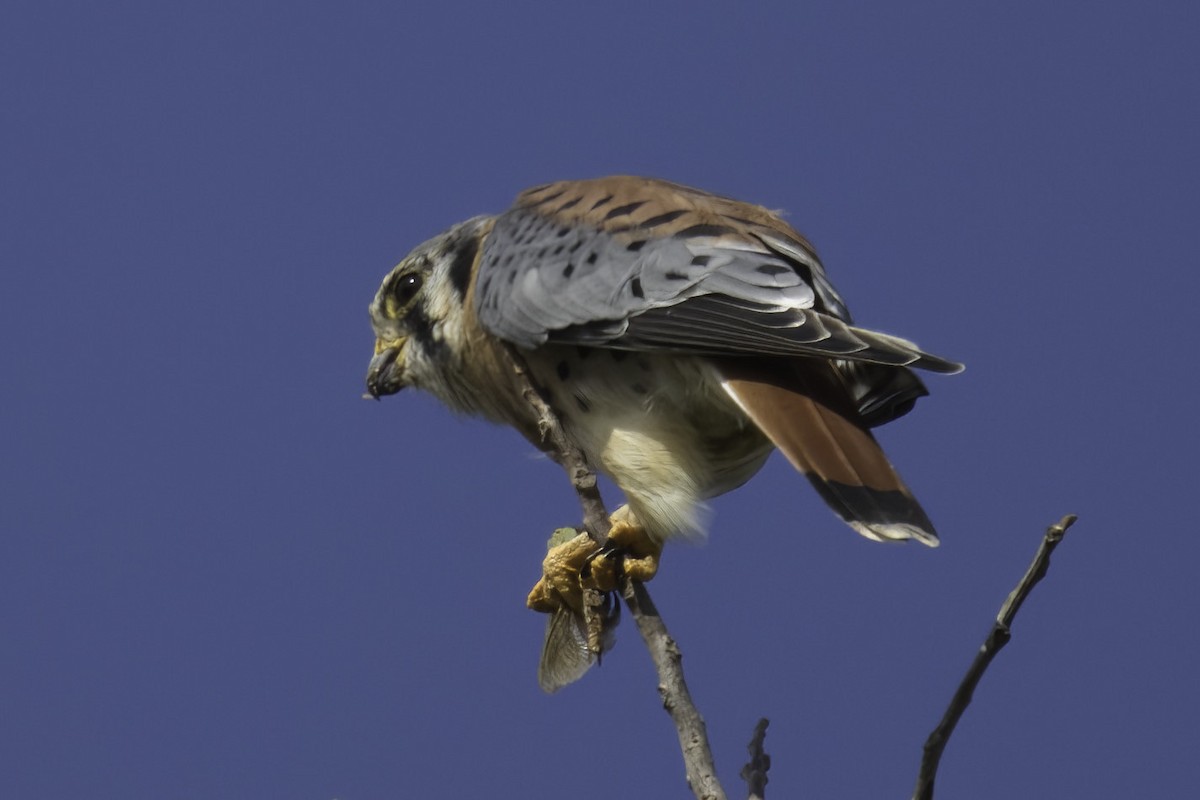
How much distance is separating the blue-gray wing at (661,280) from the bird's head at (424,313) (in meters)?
0.14

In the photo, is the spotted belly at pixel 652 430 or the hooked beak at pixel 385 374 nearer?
the spotted belly at pixel 652 430

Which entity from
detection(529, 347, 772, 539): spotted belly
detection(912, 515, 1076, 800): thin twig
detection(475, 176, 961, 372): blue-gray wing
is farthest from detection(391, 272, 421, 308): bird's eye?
detection(912, 515, 1076, 800): thin twig

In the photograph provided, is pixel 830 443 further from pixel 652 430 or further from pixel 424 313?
pixel 424 313

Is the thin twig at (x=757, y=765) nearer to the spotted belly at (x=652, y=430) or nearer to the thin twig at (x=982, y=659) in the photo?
the thin twig at (x=982, y=659)

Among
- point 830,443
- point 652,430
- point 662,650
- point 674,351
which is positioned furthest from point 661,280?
point 662,650

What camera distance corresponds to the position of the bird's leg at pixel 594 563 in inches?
108

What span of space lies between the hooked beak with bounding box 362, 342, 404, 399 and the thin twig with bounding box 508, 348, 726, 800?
0.85 metres

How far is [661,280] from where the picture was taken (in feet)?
8.57

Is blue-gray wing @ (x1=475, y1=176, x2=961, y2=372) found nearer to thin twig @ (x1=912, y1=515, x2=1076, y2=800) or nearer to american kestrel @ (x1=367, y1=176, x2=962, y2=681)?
american kestrel @ (x1=367, y1=176, x2=962, y2=681)

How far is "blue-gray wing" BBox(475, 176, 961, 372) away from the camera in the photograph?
2400 millimetres

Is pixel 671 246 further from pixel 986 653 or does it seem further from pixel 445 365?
pixel 986 653

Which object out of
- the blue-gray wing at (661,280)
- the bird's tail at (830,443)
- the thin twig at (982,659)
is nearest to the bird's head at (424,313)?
the blue-gray wing at (661,280)

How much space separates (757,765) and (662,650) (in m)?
0.19

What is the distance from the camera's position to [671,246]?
2.69 meters
